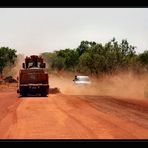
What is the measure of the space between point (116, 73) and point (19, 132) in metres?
48.9

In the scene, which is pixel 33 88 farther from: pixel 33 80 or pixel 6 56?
pixel 6 56

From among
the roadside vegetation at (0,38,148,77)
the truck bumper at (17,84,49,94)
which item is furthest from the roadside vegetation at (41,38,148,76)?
the truck bumper at (17,84,49,94)

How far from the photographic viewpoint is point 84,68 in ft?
288

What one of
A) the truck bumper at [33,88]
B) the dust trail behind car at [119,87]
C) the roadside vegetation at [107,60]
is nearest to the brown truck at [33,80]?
the truck bumper at [33,88]

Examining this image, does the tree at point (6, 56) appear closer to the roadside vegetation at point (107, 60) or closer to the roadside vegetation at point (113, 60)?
the roadside vegetation at point (107, 60)

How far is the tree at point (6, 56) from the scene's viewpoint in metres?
107

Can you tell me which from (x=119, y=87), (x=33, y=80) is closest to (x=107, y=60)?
(x=119, y=87)

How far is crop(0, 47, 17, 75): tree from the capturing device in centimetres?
10706

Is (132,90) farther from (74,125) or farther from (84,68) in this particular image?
(84,68)

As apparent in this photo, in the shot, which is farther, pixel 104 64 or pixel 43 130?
pixel 104 64

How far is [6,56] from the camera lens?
112 m
